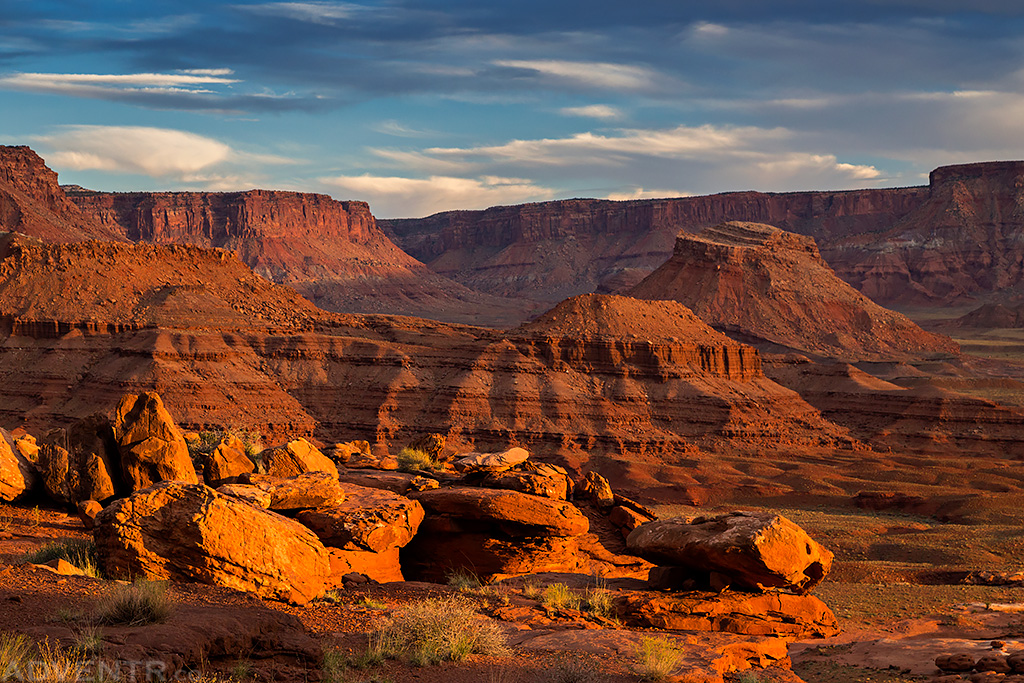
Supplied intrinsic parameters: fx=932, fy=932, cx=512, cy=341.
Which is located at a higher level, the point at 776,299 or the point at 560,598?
the point at 776,299

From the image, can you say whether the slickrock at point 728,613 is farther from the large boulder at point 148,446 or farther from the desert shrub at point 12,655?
the desert shrub at point 12,655

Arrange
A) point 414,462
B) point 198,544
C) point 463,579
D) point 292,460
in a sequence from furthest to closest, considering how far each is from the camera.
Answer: point 414,462 → point 292,460 → point 463,579 → point 198,544

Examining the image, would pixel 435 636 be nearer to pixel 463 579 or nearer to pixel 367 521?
pixel 463 579

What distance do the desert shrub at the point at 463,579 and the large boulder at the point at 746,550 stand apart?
12.0ft

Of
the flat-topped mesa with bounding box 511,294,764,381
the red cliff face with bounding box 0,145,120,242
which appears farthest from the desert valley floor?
the red cliff face with bounding box 0,145,120,242

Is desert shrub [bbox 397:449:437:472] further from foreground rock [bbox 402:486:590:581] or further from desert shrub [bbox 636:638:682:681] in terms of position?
desert shrub [bbox 636:638:682:681]

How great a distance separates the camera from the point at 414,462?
1052 inches

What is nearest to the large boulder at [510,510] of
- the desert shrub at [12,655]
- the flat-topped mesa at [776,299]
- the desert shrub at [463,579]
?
the desert shrub at [463,579]

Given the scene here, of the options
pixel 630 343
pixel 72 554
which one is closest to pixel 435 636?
pixel 72 554

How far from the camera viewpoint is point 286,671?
11.2m

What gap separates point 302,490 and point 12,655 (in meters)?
9.67

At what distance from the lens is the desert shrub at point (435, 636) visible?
12695 mm

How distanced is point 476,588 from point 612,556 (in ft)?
17.9

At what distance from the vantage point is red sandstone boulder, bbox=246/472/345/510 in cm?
1897
